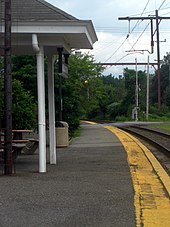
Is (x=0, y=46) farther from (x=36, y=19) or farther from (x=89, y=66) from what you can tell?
(x=89, y=66)

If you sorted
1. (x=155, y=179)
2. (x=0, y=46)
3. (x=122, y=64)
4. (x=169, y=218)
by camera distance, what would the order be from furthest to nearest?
(x=122, y=64), (x=0, y=46), (x=155, y=179), (x=169, y=218)

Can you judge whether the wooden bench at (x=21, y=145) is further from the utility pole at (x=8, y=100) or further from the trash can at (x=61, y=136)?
the trash can at (x=61, y=136)

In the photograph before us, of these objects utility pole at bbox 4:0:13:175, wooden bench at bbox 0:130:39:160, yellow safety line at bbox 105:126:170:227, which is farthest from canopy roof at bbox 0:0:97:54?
yellow safety line at bbox 105:126:170:227

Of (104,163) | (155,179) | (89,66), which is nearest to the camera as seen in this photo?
(155,179)

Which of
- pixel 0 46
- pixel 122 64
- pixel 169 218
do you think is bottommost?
pixel 169 218

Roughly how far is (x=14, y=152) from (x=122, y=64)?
235 feet

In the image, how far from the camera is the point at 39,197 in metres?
7.76

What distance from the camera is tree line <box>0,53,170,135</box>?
18500 mm

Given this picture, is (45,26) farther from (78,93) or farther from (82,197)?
(78,93)

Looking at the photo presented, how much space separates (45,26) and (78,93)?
30377mm

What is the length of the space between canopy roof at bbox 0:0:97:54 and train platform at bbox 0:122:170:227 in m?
2.87

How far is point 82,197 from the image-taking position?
25.6 feet

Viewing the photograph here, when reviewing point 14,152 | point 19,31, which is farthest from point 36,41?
point 14,152

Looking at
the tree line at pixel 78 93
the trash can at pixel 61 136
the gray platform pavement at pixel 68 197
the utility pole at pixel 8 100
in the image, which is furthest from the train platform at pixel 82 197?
the trash can at pixel 61 136
